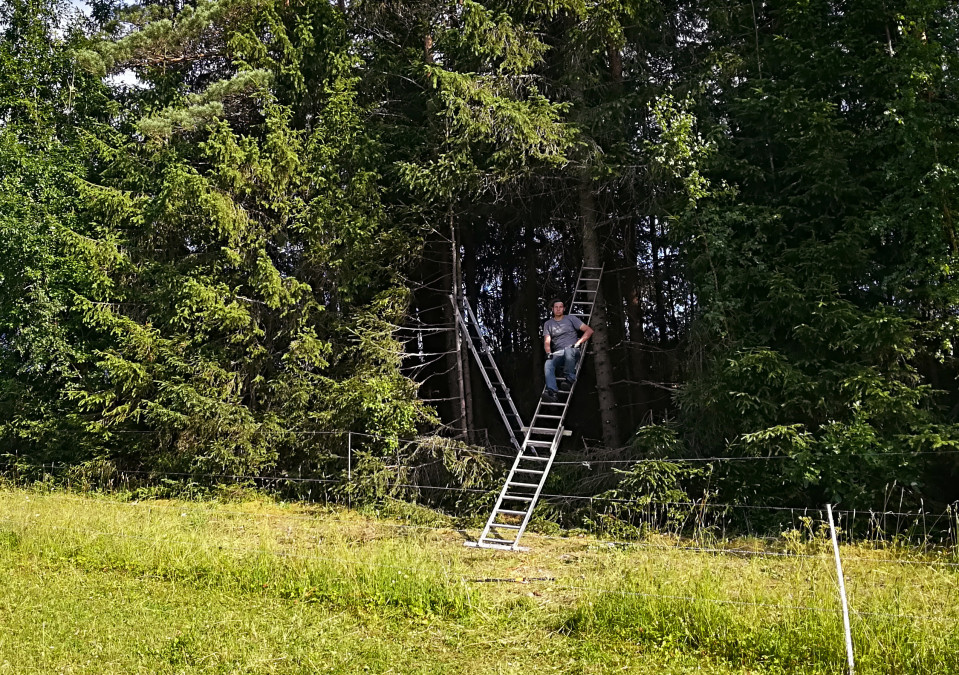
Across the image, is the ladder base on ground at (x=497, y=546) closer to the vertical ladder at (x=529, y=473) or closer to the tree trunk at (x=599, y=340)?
the vertical ladder at (x=529, y=473)

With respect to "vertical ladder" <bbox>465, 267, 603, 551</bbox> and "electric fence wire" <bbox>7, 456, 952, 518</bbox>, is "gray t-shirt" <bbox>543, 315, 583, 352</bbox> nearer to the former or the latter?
"vertical ladder" <bbox>465, 267, 603, 551</bbox>

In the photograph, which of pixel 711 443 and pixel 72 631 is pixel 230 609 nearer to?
pixel 72 631

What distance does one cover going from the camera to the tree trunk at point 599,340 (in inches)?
496

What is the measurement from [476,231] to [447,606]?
10.7 meters

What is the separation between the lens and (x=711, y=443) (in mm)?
10211

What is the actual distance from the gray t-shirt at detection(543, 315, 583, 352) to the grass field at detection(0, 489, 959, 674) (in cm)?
362

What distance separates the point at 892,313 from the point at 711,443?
2840 millimetres

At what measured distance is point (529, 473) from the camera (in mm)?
12078

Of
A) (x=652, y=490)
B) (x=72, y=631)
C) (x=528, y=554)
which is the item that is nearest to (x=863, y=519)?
(x=652, y=490)

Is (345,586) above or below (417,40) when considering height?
below

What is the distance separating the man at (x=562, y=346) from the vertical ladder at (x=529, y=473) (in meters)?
0.13

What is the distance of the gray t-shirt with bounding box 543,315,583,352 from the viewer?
39.0 ft

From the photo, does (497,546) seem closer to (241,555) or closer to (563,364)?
(241,555)

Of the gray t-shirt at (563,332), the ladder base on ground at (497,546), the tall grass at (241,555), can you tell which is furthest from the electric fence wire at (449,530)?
the gray t-shirt at (563,332)
